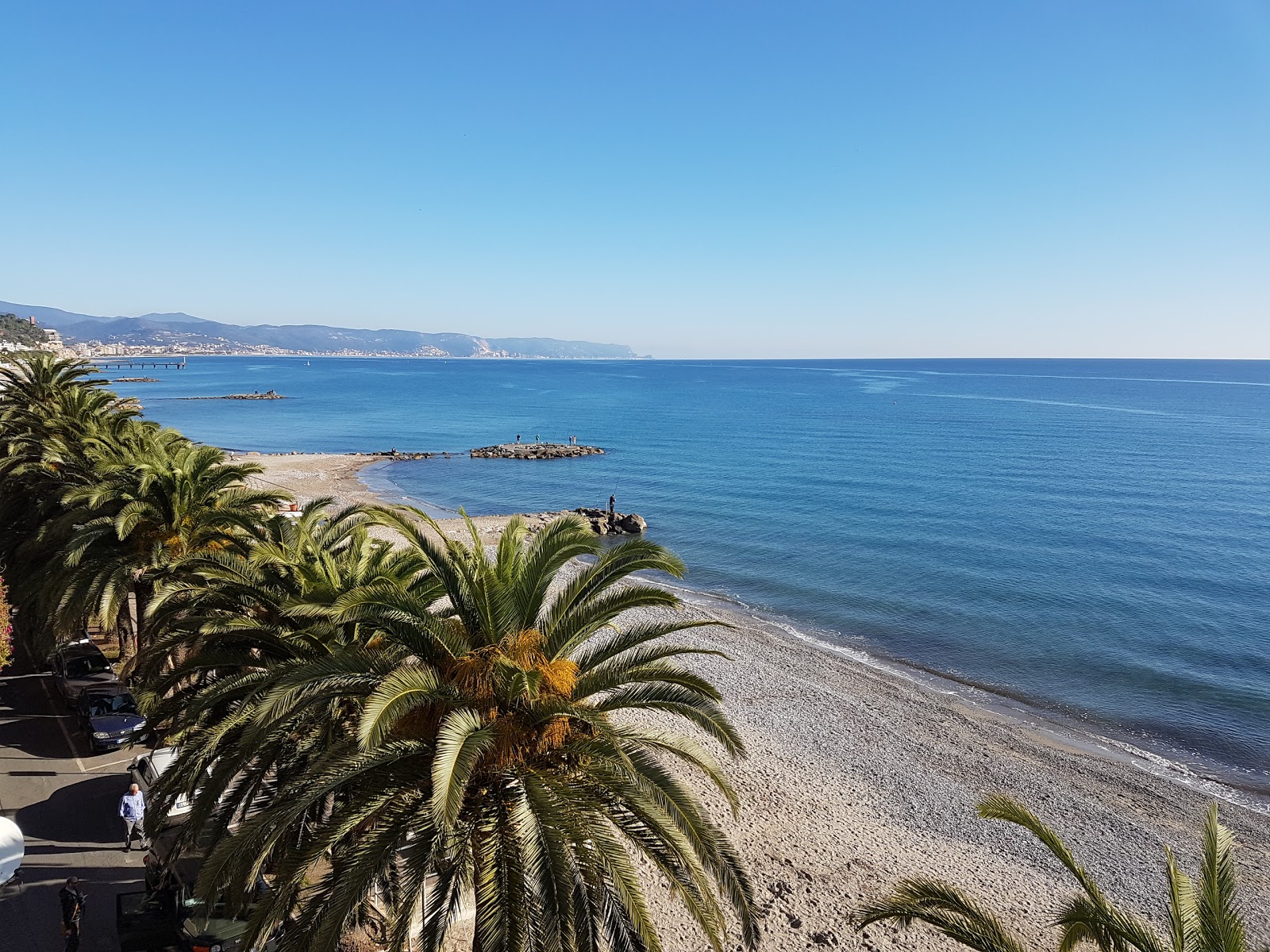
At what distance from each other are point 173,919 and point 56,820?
495 centimetres

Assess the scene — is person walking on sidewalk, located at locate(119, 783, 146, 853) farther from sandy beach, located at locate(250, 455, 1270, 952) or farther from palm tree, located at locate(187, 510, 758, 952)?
sandy beach, located at locate(250, 455, 1270, 952)

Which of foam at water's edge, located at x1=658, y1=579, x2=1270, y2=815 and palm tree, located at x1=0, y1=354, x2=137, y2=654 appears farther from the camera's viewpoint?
foam at water's edge, located at x1=658, y1=579, x2=1270, y2=815

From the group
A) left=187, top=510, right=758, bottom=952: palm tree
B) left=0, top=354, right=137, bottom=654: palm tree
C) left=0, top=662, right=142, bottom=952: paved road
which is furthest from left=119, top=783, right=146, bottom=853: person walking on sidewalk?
left=187, top=510, right=758, bottom=952: palm tree

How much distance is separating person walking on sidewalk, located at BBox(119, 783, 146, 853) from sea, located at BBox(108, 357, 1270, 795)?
22270mm

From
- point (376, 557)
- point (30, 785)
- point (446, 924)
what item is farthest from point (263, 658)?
point (30, 785)

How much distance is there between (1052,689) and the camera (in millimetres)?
25297

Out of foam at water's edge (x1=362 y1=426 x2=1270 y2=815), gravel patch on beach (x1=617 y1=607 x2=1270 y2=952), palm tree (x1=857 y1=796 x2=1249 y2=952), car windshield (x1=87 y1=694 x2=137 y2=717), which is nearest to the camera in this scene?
palm tree (x1=857 y1=796 x2=1249 y2=952)

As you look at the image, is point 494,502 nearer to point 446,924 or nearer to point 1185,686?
point 1185,686

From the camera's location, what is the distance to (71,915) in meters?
9.67

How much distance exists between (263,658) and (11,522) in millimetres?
15543

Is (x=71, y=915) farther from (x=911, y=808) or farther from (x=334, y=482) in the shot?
(x=334, y=482)

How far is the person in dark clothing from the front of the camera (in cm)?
959

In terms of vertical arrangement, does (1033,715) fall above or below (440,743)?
below

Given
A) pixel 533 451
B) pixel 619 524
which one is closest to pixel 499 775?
pixel 619 524
